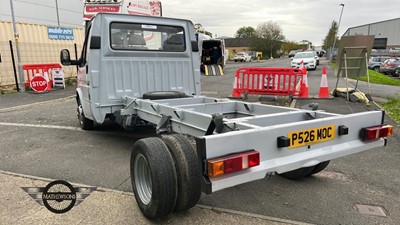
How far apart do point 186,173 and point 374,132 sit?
2020mm

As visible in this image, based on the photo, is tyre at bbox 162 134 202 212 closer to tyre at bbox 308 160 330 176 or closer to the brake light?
the brake light

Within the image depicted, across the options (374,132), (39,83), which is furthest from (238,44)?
(374,132)

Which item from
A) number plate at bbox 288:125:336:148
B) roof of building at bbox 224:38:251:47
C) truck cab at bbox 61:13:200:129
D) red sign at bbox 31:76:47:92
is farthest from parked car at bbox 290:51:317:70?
roof of building at bbox 224:38:251:47

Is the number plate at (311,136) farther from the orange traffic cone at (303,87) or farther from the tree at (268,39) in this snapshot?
the tree at (268,39)

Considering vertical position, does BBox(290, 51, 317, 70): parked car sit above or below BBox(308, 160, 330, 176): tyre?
above

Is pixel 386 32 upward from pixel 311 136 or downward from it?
upward

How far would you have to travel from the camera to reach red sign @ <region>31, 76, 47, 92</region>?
13.0 meters

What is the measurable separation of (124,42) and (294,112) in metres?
3.28

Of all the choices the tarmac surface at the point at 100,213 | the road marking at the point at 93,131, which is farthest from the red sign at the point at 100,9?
the tarmac surface at the point at 100,213

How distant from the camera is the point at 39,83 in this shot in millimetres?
13133

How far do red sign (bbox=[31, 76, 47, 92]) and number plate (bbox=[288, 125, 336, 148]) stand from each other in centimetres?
1298

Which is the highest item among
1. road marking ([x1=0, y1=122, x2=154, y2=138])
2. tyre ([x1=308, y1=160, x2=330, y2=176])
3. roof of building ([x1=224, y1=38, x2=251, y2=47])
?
roof of building ([x1=224, y1=38, x2=251, y2=47])

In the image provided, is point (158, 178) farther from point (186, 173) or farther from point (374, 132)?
point (374, 132)

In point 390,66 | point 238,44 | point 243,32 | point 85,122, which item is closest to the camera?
point 85,122
